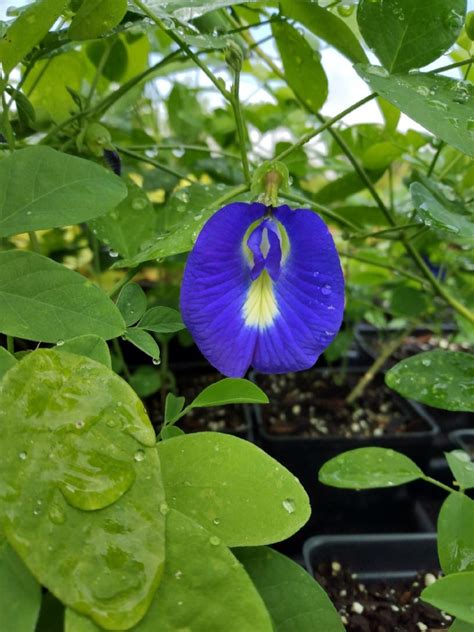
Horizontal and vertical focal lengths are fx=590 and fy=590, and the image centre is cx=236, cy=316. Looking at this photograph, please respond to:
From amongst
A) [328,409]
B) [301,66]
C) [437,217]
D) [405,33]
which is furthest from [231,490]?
[328,409]

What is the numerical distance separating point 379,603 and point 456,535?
0.34 metres

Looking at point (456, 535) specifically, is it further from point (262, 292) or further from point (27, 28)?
point (27, 28)

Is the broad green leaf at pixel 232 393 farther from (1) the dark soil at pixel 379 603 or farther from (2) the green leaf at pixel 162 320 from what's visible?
(1) the dark soil at pixel 379 603

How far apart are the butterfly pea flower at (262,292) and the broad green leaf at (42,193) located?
0.31ft

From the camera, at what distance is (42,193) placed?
1.53ft

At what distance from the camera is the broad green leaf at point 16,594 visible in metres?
0.32

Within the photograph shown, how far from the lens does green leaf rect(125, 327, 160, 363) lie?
0.48 metres

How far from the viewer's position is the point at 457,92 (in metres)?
0.52

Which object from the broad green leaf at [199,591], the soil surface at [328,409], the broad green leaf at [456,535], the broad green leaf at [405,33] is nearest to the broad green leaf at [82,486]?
the broad green leaf at [199,591]

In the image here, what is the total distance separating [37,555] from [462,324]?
1.05 metres

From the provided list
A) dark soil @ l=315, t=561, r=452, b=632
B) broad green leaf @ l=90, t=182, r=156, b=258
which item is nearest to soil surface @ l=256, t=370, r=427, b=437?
dark soil @ l=315, t=561, r=452, b=632

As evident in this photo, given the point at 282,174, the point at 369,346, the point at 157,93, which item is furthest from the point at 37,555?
the point at 369,346

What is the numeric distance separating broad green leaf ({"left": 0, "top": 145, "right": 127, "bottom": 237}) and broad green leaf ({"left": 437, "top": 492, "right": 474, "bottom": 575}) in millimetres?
383

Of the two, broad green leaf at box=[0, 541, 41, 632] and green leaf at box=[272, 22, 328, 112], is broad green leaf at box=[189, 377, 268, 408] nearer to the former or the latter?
broad green leaf at box=[0, 541, 41, 632]
